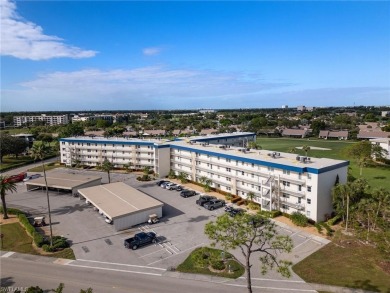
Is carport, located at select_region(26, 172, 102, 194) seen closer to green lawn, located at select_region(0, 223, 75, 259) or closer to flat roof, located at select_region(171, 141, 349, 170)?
green lawn, located at select_region(0, 223, 75, 259)

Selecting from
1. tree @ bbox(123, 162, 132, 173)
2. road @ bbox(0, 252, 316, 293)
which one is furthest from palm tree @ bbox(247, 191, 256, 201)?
tree @ bbox(123, 162, 132, 173)

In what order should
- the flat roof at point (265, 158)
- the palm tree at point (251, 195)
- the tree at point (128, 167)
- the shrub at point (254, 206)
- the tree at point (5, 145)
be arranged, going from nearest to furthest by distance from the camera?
the flat roof at point (265, 158) < the shrub at point (254, 206) < the palm tree at point (251, 195) < the tree at point (128, 167) < the tree at point (5, 145)

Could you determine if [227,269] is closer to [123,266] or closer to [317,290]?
[317,290]

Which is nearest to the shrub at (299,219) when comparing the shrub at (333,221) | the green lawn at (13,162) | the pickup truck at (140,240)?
the shrub at (333,221)

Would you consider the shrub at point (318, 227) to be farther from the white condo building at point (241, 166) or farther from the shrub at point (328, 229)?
the white condo building at point (241, 166)

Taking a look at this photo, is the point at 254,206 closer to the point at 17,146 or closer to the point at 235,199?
the point at 235,199

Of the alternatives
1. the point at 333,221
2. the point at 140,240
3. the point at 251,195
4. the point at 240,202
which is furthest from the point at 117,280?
the point at 333,221
